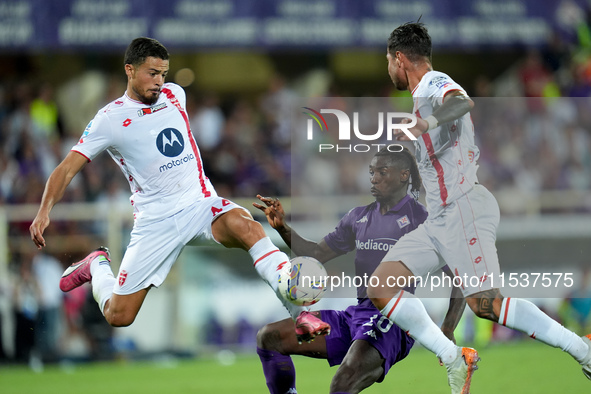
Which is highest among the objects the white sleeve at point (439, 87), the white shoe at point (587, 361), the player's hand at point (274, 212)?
the white sleeve at point (439, 87)

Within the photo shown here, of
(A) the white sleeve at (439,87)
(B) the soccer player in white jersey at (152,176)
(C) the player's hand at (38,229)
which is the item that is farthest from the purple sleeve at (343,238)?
(C) the player's hand at (38,229)

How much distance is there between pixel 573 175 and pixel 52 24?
27.2 feet

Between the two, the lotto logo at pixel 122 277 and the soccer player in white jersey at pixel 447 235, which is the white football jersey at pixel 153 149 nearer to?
the lotto logo at pixel 122 277

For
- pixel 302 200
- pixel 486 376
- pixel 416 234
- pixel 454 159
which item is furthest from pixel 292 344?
pixel 302 200

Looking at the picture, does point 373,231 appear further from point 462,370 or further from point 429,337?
point 462,370

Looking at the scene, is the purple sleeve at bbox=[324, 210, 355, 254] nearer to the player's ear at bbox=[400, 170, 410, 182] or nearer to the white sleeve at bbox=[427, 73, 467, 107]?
the player's ear at bbox=[400, 170, 410, 182]

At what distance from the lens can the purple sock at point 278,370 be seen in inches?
251

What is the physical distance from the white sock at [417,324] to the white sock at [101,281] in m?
2.48

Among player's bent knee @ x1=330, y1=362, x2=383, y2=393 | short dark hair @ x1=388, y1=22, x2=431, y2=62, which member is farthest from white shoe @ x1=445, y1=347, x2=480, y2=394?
short dark hair @ x1=388, y1=22, x2=431, y2=62

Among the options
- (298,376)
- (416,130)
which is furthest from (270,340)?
(298,376)

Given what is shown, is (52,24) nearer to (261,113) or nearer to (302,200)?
(261,113)

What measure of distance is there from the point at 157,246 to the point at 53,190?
98cm

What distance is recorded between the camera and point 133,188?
285 inches

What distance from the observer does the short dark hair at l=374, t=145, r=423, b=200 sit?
657cm
